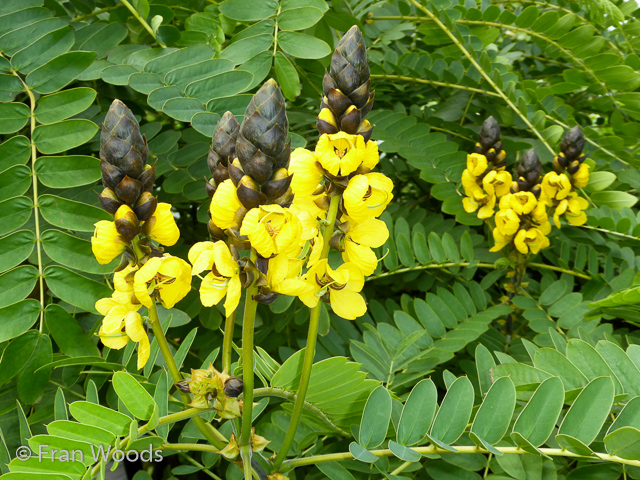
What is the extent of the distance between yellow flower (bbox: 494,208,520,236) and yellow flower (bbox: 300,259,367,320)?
Result: 908mm

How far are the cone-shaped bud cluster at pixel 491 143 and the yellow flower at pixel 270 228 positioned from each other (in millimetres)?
1101

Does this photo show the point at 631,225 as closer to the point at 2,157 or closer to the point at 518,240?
the point at 518,240

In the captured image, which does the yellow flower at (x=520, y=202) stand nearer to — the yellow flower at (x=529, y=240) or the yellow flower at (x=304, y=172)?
the yellow flower at (x=529, y=240)

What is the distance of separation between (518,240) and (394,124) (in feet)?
1.76

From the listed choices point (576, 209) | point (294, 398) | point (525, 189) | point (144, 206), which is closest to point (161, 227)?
point (144, 206)

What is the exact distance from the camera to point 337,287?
730mm

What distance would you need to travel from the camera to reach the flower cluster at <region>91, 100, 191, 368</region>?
2.11 ft

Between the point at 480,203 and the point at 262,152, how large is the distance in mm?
1219

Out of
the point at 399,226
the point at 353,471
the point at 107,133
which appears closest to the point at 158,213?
the point at 107,133

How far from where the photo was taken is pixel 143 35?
1415 millimetres

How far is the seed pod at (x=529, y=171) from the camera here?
152cm

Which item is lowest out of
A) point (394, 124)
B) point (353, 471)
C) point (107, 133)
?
point (353, 471)

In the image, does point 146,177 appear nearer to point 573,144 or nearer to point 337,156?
point 337,156

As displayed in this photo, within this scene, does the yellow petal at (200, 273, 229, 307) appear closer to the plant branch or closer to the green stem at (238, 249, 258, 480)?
the green stem at (238, 249, 258, 480)
